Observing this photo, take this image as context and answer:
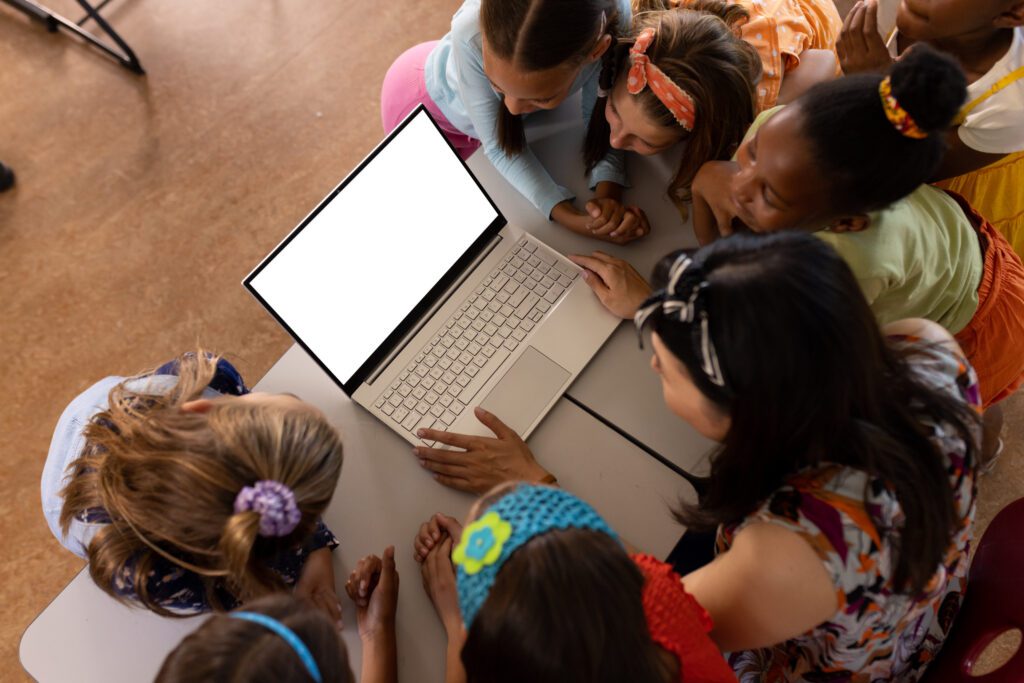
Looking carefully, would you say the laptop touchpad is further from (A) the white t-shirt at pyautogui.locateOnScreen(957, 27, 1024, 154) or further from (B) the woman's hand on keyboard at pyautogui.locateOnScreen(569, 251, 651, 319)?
(A) the white t-shirt at pyautogui.locateOnScreen(957, 27, 1024, 154)

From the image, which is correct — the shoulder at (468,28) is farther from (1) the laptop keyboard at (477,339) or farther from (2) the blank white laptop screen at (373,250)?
(1) the laptop keyboard at (477,339)

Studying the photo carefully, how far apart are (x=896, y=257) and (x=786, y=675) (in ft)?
2.06

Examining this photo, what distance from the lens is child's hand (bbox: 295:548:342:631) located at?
1028 mm

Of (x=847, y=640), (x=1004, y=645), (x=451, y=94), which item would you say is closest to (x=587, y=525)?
(x=847, y=640)

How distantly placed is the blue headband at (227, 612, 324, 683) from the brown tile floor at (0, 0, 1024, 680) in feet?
4.13

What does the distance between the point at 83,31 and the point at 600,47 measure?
1914 millimetres

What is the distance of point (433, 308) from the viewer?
3.96 ft

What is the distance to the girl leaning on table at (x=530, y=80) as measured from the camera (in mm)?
1100

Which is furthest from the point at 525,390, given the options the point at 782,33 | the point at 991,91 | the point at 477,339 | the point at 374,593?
the point at 991,91

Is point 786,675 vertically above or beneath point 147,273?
beneath

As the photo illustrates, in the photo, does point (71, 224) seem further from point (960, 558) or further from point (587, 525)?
point (960, 558)

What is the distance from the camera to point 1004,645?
160 cm

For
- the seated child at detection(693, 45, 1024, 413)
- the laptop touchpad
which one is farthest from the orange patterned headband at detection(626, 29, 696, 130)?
the laptop touchpad

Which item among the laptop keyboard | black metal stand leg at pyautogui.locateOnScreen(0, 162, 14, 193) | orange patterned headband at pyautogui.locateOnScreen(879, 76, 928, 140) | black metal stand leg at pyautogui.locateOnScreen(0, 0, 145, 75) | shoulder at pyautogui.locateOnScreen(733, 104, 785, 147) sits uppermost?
black metal stand leg at pyautogui.locateOnScreen(0, 0, 145, 75)
